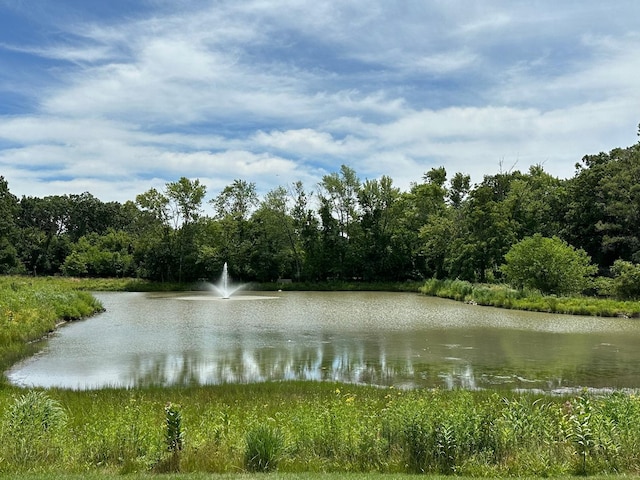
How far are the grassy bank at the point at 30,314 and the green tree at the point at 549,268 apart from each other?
28.8m

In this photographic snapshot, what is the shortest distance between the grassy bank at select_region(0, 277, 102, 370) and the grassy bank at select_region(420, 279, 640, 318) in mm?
26360

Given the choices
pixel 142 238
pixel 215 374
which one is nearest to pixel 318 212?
pixel 142 238

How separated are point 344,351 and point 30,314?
43.6 ft

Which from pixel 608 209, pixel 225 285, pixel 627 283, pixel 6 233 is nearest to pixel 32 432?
pixel 627 283

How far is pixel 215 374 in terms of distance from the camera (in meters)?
14.2

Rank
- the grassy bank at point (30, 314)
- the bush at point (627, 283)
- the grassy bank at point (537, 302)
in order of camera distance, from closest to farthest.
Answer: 1. the grassy bank at point (30, 314)
2. the grassy bank at point (537, 302)
3. the bush at point (627, 283)

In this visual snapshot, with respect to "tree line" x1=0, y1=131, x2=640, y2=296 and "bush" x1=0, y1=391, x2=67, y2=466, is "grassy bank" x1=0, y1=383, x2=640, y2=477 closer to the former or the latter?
"bush" x1=0, y1=391, x2=67, y2=466

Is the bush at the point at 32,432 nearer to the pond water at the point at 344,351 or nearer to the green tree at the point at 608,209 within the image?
the pond water at the point at 344,351

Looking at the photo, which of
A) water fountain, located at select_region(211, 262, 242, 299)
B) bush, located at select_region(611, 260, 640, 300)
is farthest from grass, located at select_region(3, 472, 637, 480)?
water fountain, located at select_region(211, 262, 242, 299)

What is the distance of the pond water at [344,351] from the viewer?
13.9 metres

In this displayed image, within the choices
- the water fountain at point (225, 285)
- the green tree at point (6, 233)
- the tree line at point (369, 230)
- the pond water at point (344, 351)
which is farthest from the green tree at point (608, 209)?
the green tree at point (6, 233)

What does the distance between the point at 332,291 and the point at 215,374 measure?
4418 centimetres

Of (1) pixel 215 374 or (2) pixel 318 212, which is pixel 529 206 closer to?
(2) pixel 318 212

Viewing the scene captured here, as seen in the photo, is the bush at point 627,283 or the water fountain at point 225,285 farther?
the water fountain at point 225,285
